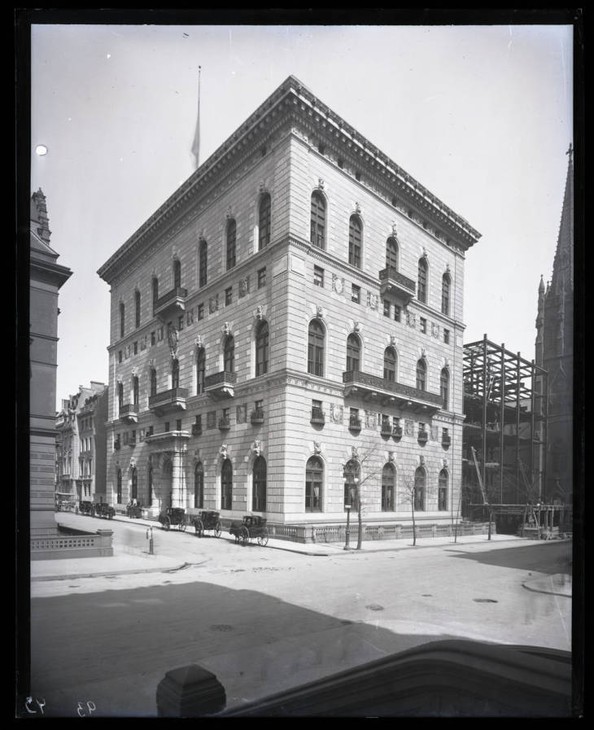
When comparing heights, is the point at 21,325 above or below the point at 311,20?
below

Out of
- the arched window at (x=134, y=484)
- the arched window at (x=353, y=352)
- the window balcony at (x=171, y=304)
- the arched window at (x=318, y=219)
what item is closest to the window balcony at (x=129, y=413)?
the arched window at (x=134, y=484)

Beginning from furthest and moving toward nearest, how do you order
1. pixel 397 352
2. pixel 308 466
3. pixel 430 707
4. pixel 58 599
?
pixel 308 466
pixel 397 352
pixel 58 599
pixel 430 707

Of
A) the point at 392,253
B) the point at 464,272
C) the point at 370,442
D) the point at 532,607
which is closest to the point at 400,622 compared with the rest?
the point at 532,607

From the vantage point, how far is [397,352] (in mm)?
11328

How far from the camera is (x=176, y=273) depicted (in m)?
11.5

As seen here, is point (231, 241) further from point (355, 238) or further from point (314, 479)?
point (314, 479)

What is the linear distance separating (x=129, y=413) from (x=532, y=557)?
9.74m

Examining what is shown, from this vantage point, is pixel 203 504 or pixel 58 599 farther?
pixel 203 504

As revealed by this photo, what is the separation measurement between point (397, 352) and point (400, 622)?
5.37 metres

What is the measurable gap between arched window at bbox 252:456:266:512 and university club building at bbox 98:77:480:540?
0.14m

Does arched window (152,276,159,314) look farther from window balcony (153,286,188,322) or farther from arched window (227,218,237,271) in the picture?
arched window (227,218,237,271)

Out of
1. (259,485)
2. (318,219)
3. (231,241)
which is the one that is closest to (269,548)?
(259,485)

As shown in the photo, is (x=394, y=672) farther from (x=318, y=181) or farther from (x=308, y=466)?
(x=318, y=181)

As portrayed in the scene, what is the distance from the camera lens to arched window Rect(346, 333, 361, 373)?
11.4 metres
